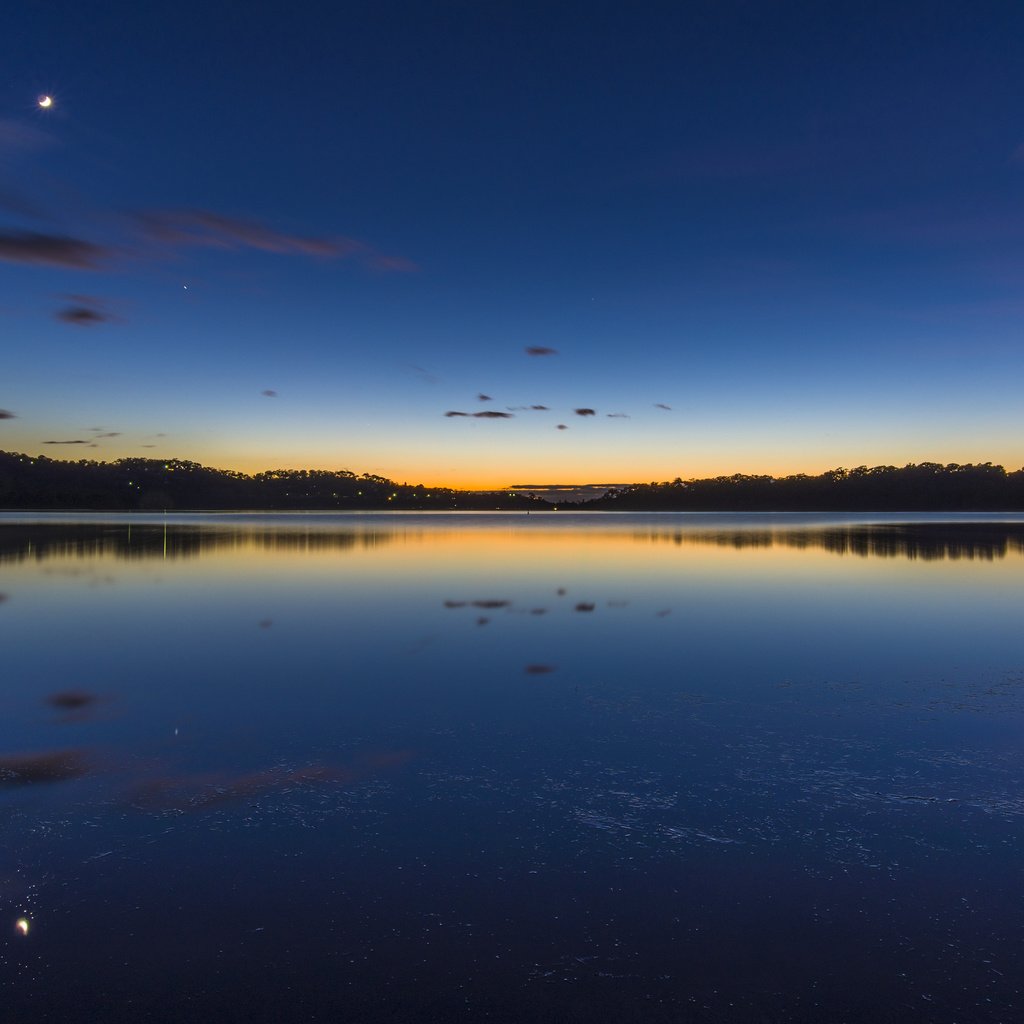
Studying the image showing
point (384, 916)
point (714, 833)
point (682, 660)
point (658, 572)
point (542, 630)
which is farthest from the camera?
point (658, 572)

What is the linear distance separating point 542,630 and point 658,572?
36.8 ft

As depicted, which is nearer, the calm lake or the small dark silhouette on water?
the calm lake

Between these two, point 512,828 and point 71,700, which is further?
point 71,700

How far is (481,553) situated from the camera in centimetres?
3347

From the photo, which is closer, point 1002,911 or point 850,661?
point 1002,911

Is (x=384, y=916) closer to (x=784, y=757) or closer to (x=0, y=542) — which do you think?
(x=784, y=757)

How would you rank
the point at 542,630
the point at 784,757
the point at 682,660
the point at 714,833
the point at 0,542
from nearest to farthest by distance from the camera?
the point at 714,833 → the point at 784,757 → the point at 682,660 → the point at 542,630 → the point at 0,542

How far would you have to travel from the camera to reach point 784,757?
6.70 m

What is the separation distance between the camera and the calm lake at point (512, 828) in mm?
3650

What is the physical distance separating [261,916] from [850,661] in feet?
29.6

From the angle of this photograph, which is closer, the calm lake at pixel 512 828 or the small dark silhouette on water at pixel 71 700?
the calm lake at pixel 512 828

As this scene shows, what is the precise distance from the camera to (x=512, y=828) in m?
5.24

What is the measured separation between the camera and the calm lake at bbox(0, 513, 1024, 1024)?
3.65m

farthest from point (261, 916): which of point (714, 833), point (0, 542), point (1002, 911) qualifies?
point (0, 542)
